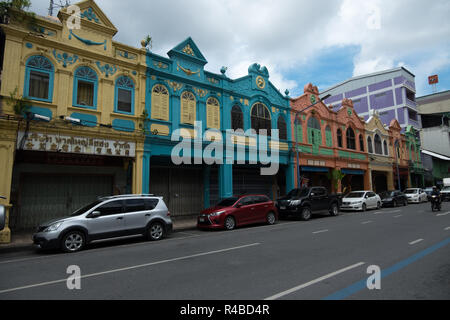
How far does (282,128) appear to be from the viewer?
2109cm

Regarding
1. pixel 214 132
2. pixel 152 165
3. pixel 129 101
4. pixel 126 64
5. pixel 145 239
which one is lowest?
pixel 145 239

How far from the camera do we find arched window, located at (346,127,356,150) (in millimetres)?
27297

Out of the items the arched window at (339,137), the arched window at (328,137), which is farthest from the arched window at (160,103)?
the arched window at (339,137)

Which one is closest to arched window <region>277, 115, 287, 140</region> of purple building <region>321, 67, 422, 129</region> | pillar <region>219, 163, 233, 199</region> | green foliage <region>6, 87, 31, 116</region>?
pillar <region>219, 163, 233, 199</region>

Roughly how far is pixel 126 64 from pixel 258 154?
10.1 m

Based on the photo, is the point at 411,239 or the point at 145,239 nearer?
the point at 411,239

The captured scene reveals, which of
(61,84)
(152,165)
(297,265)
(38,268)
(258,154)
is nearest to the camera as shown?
(297,265)

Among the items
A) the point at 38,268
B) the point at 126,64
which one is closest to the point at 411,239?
the point at 38,268

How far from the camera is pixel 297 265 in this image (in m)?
5.82

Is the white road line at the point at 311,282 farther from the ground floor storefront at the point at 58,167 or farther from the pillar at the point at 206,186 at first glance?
the pillar at the point at 206,186

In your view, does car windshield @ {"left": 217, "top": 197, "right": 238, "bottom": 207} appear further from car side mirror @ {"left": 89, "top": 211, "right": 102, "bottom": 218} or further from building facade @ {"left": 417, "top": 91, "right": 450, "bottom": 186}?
building facade @ {"left": 417, "top": 91, "right": 450, "bottom": 186}

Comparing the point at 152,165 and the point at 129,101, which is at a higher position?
the point at 129,101

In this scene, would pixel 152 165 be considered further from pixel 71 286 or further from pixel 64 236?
pixel 71 286

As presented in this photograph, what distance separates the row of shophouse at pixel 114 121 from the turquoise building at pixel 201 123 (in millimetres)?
68
